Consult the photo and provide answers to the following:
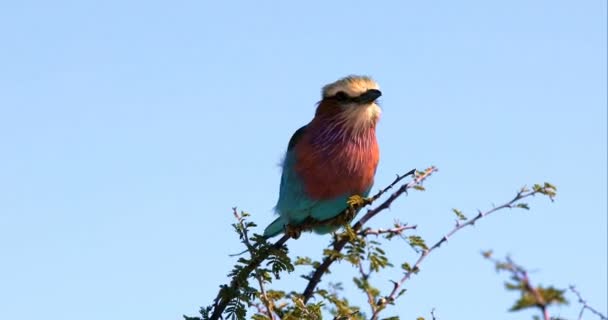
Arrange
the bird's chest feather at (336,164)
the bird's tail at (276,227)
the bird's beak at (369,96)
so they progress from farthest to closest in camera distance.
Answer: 1. the bird's beak at (369,96)
2. the bird's tail at (276,227)
3. the bird's chest feather at (336,164)

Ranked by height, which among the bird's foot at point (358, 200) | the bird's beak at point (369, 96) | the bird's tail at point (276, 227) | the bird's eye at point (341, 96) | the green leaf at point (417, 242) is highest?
the bird's eye at point (341, 96)

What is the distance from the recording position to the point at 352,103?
20.0 ft

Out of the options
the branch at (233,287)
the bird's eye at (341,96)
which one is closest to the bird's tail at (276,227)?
the bird's eye at (341,96)

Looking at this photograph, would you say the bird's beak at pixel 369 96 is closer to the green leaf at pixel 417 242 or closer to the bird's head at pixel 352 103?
the bird's head at pixel 352 103

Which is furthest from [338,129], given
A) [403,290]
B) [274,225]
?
[403,290]

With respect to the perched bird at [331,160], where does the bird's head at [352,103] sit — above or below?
above

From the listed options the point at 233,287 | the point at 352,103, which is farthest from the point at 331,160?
the point at 233,287

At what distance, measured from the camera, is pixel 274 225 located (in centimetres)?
600

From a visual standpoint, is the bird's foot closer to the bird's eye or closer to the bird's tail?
the bird's tail

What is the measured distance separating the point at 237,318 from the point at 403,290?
0.86m

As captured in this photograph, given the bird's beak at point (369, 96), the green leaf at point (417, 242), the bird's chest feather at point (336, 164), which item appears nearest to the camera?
the green leaf at point (417, 242)

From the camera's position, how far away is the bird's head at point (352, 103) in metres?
6.05

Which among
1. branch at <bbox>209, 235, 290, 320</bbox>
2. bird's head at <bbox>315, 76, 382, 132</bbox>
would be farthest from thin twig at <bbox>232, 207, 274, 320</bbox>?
bird's head at <bbox>315, 76, 382, 132</bbox>

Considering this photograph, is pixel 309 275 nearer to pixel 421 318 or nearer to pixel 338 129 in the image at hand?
pixel 421 318
